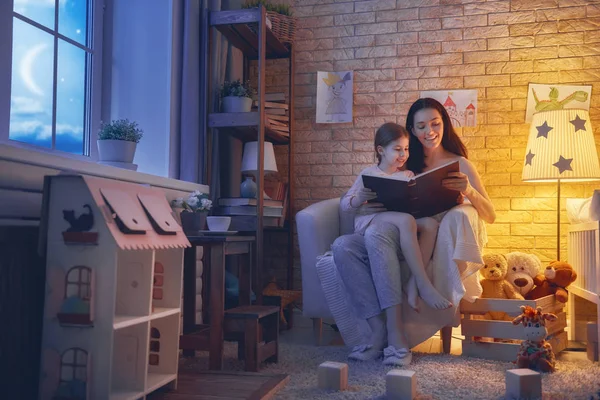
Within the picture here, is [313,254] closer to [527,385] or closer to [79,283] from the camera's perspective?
[527,385]

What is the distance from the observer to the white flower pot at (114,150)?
228 centimetres

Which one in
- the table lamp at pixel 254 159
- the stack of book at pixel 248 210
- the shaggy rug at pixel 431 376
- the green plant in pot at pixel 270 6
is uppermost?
the green plant in pot at pixel 270 6

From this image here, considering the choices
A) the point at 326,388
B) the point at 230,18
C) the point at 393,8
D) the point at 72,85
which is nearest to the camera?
the point at 326,388

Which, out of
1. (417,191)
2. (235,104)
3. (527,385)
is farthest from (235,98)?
(527,385)

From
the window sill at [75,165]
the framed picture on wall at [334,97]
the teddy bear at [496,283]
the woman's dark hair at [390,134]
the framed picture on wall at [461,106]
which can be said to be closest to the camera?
the window sill at [75,165]

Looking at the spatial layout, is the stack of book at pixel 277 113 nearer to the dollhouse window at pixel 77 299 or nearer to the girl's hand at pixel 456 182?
the girl's hand at pixel 456 182

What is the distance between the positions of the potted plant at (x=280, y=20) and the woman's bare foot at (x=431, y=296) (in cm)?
170

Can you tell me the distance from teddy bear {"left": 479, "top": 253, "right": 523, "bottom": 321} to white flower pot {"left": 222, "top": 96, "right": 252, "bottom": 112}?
140 centimetres

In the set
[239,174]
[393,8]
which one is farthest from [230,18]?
[393,8]

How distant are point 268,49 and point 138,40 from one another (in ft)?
3.06

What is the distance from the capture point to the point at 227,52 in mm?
3295

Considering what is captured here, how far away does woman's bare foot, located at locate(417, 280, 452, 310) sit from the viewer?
7.17 feet

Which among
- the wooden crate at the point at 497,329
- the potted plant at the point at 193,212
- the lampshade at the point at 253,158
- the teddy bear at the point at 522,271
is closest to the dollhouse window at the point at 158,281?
the potted plant at the point at 193,212

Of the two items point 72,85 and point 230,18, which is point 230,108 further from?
point 72,85
